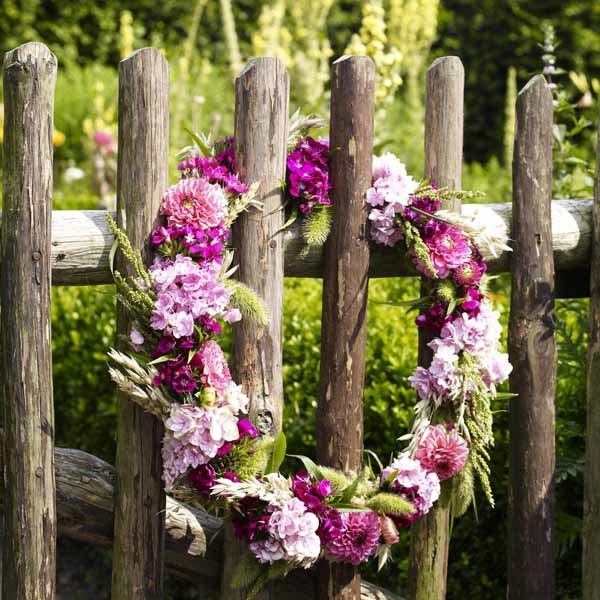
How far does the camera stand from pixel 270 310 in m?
2.21

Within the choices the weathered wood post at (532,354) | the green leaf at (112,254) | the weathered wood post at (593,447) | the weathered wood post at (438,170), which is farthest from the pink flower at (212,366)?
the weathered wood post at (593,447)

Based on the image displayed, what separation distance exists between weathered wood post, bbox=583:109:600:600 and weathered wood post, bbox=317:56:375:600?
666 millimetres

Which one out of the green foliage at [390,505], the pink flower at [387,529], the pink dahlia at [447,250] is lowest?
the pink flower at [387,529]

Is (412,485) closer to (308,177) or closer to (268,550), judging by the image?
(268,550)

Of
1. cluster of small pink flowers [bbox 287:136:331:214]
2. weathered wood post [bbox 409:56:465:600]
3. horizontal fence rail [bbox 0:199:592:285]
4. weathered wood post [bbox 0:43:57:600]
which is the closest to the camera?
weathered wood post [bbox 0:43:57:600]

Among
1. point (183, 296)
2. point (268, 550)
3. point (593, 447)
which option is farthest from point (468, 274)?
point (268, 550)

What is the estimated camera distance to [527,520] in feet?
8.07

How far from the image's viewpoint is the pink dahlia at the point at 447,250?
2.27 m

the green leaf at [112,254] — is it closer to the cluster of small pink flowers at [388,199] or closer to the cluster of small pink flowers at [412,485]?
the cluster of small pink flowers at [388,199]

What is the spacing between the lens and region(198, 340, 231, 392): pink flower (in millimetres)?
2094

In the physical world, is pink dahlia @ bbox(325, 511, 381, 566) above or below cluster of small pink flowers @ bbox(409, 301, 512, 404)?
below

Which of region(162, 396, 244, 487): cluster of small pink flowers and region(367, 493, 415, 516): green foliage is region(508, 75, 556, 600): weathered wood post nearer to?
region(367, 493, 415, 516): green foliage

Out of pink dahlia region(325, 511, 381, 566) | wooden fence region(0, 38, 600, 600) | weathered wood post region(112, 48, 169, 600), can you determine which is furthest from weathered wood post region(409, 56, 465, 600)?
weathered wood post region(112, 48, 169, 600)

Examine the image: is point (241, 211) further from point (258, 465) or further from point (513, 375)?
point (513, 375)
